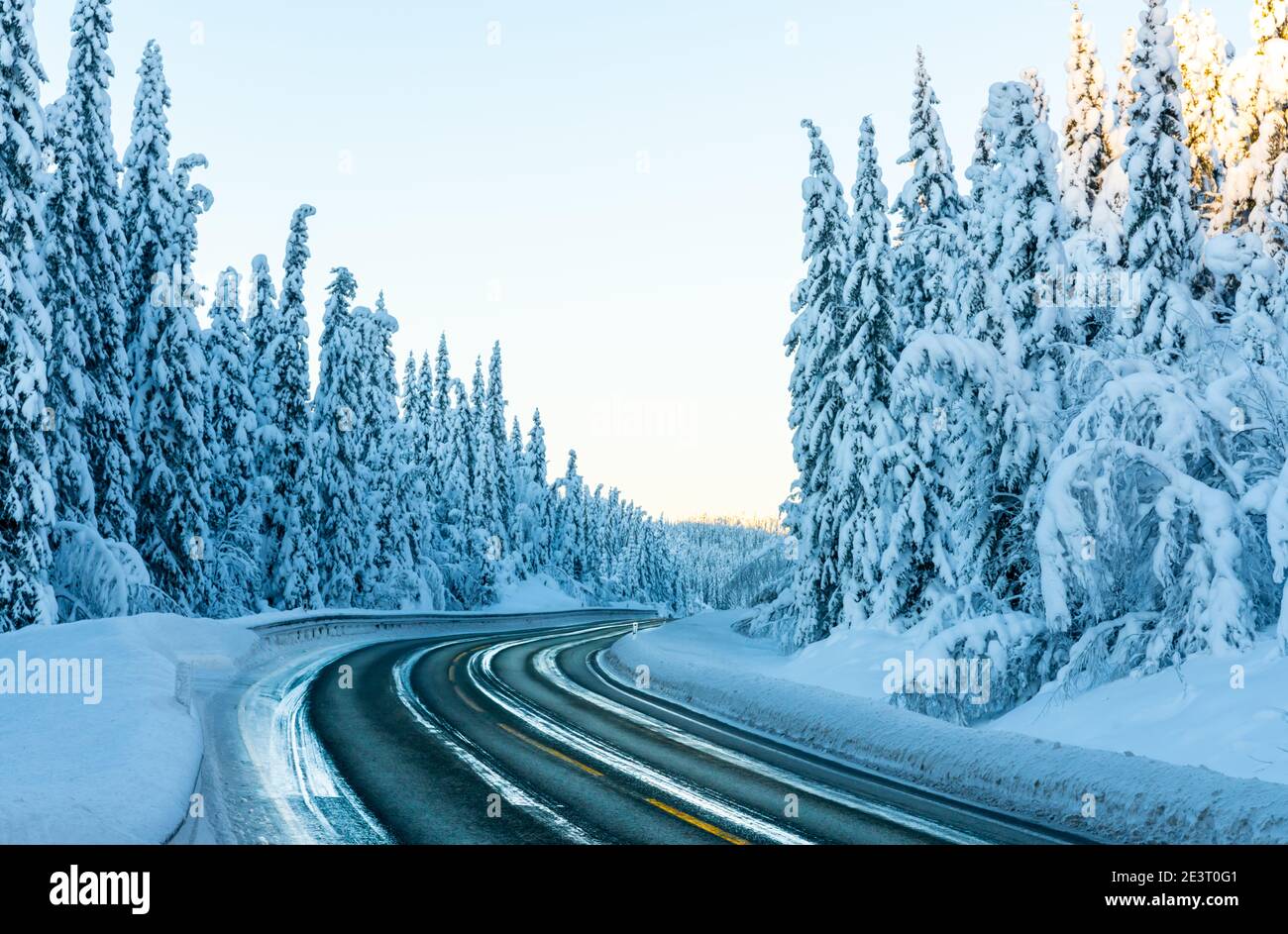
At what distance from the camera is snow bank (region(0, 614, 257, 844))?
22.3 feet

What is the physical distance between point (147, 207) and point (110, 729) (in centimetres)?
2572

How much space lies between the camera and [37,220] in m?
21.8

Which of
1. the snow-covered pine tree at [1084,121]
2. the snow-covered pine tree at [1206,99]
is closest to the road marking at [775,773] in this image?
the snow-covered pine tree at [1206,99]

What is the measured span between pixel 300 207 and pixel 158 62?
10.5m

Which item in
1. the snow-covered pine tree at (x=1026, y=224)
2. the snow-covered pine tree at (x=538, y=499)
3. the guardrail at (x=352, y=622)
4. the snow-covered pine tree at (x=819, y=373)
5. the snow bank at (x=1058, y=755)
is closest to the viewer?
the snow bank at (x=1058, y=755)

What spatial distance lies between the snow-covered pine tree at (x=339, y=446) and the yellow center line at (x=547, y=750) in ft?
99.3

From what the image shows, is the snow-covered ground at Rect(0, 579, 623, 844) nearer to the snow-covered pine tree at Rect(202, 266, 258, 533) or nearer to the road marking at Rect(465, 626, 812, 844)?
the road marking at Rect(465, 626, 812, 844)

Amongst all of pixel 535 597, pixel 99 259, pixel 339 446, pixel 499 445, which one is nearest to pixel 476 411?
pixel 499 445

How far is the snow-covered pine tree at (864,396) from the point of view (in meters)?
26.5

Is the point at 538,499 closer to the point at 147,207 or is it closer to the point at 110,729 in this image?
the point at 147,207

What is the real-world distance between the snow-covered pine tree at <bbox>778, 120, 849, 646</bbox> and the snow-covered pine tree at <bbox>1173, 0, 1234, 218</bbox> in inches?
476

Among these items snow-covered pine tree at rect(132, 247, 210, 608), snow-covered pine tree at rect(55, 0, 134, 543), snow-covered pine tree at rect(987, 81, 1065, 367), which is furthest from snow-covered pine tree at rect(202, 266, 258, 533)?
snow-covered pine tree at rect(987, 81, 1065, 367)

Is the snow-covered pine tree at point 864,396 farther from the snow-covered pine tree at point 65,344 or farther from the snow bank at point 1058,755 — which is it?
the snow-covered pine tree at point 65,344

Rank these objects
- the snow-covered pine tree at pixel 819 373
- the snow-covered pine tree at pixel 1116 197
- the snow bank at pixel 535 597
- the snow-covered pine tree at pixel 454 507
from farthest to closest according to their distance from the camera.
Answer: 1. the snow bank at pixel 535 597
2. the snow-covered pine tree at pixel 454 507
3. the snow-covered pine tree at pixel 819 373
4. the snow-covered pine tree at pixel 1116 197
